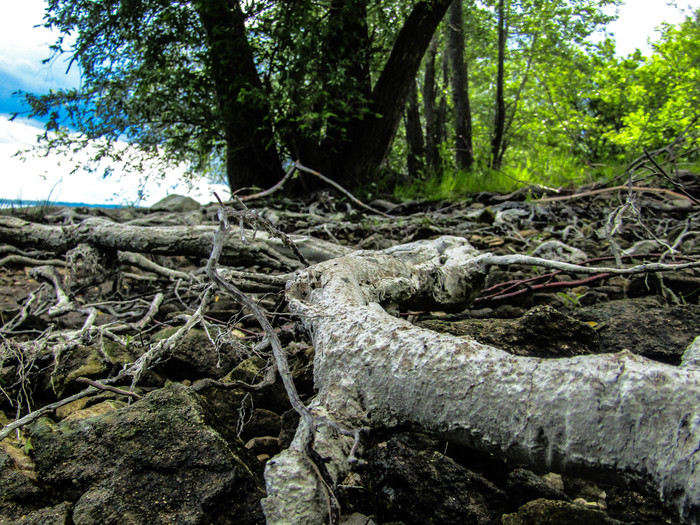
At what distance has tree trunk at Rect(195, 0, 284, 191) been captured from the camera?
6.25 metres

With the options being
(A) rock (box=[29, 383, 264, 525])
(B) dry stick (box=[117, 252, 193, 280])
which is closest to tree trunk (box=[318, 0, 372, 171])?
(B) dry stick (box=[117, 252, 193, 280])

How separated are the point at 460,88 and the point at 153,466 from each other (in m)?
8.78

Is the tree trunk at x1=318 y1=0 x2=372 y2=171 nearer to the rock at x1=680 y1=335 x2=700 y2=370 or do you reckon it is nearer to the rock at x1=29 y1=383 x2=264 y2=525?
the rock at x1=29 y1=383 x2=264 y2=525

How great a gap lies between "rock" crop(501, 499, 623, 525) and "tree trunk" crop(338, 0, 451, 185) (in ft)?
20.5

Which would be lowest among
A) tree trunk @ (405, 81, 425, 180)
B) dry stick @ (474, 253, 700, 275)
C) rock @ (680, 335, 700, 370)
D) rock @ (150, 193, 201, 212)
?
rock @ (680, 335, 700, 370)

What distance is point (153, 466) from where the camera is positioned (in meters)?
1.34

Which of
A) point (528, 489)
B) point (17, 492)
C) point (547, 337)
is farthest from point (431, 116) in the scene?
point (17, 492)

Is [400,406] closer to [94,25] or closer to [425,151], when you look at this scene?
[94,25]

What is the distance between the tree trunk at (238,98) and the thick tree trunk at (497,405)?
18.3ft

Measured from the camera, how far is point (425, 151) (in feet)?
34.5

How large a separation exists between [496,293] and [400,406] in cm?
174

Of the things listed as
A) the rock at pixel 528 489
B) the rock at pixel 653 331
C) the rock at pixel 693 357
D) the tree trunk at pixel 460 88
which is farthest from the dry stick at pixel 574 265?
the tree trunk at pixel 460 88

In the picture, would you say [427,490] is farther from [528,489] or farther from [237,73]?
[237,73]

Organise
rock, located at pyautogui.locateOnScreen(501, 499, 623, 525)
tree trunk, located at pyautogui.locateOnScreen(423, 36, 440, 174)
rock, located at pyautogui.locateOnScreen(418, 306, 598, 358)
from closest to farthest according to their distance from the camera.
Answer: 1. rock, located at pyautogui.locateOnScreen(501, 499, 623, 525)
2. rock, located at pyautogui.locateOnScreen(418, 306, 598, 358)
3. tree trunk, located at pyautogui.locateOnScreen(423, 36, 440, 174)
